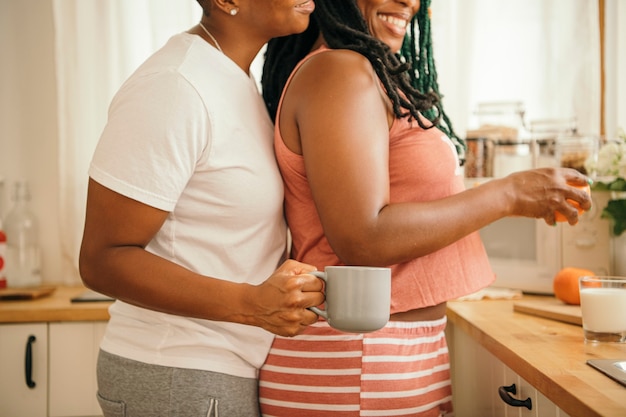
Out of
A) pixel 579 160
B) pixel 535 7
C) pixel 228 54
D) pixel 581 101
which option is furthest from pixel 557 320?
pixel 535 7

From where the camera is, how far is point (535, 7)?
2367 mm

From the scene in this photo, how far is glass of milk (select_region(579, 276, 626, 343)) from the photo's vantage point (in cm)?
116

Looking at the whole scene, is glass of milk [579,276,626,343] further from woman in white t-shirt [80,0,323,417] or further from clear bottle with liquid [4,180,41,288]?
clear bottle with liquid [4,180,41,288]

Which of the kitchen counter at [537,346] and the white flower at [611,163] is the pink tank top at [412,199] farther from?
the white flower at [611,163]

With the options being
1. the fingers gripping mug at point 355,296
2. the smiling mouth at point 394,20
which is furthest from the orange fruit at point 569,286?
the fingers gripping mug at point 355,296

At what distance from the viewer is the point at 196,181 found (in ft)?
3.25

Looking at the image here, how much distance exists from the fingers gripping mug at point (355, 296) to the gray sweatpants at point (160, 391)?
9.8 inches

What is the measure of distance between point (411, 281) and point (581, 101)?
151cm

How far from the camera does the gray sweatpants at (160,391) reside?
997 millimetres

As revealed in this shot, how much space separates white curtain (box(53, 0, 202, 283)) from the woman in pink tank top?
4.23 ft

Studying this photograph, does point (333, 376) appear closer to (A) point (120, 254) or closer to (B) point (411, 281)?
(B) point (411, 281)

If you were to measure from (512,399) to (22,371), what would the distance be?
4.53 ft

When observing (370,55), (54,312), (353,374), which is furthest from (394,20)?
(54,312)

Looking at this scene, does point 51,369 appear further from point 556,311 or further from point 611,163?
point 611,163
